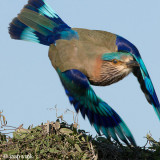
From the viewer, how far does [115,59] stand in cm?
498

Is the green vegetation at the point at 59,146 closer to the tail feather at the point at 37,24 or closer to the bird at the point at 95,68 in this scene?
the bird at the point at 95,68

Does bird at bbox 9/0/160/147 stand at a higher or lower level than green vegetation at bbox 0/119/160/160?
higher

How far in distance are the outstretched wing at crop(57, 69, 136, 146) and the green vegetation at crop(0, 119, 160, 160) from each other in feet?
1.07

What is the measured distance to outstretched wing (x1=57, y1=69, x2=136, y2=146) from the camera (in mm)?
4957

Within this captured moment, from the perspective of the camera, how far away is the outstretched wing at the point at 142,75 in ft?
18.0

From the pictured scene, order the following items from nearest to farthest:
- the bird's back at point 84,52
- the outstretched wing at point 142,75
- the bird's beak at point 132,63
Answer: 1. the bird's beak at point 132,63
2. the bird's back at point 84,52
3. the outstretched wing at point 142,75

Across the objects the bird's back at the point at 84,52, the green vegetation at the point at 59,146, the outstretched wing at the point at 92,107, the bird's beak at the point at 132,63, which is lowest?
the green vegetation at the point at 59,146

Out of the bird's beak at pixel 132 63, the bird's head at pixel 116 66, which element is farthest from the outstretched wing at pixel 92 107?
the bird's beak at pixel 132 63

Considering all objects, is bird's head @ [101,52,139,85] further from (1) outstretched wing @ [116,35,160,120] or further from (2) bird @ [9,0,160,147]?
(1) outstretched wing @ [116,35,160,120]

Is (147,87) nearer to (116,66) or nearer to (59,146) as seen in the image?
(116,66)

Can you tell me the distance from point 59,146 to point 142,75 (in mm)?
1684

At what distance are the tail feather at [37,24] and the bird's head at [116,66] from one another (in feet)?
2.93

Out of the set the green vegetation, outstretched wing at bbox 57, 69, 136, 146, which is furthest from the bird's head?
the green vegetation

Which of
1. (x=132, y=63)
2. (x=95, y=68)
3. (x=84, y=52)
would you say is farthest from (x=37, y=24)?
(x=132, y=63)
